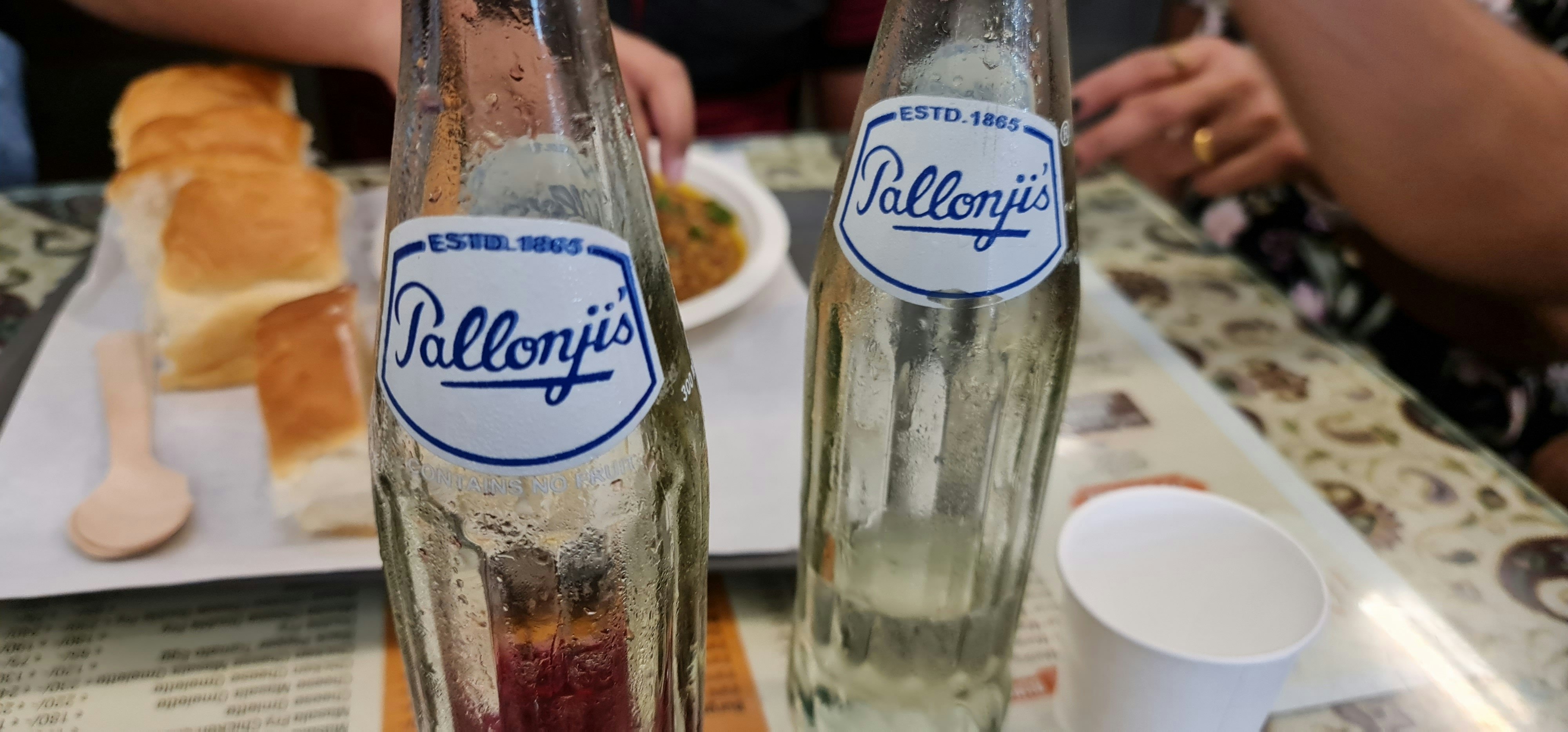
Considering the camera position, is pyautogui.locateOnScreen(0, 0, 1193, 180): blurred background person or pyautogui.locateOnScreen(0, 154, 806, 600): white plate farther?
pyautogui.locateOnScreen(0, 0, 1193, 180): blurred background person

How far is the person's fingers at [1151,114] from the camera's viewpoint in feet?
2.90

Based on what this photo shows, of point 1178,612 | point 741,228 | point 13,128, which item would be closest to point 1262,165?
point 741,228

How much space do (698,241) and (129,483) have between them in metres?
0.44

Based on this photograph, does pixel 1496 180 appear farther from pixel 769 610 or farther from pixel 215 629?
pixel 215 629

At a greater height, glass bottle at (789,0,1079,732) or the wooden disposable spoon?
glass bottle at (789,0,1079,732)

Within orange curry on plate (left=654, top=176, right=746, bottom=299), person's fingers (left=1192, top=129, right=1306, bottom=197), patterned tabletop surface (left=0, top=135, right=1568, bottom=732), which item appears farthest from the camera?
person's fingers (left=1192, top=129, right=1306, bottom=197)

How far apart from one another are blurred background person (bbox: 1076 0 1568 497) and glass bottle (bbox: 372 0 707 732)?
0.64 m

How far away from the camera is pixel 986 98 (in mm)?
344

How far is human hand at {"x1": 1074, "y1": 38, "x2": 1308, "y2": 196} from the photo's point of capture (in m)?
0.89

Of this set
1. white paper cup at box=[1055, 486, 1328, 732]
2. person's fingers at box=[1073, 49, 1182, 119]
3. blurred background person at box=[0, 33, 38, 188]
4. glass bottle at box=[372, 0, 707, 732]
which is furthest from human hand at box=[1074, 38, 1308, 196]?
blurred background person at box=[0, 33, 38, 188]

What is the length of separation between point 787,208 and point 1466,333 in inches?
23.0

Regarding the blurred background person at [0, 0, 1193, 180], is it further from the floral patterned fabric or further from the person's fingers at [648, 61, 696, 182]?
the floral patterned fabric

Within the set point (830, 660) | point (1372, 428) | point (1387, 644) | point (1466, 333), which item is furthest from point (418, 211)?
point (1466, 333)

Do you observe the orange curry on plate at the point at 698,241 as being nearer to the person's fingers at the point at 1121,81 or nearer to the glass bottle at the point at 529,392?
the person's fingers at the point at 1121,81
